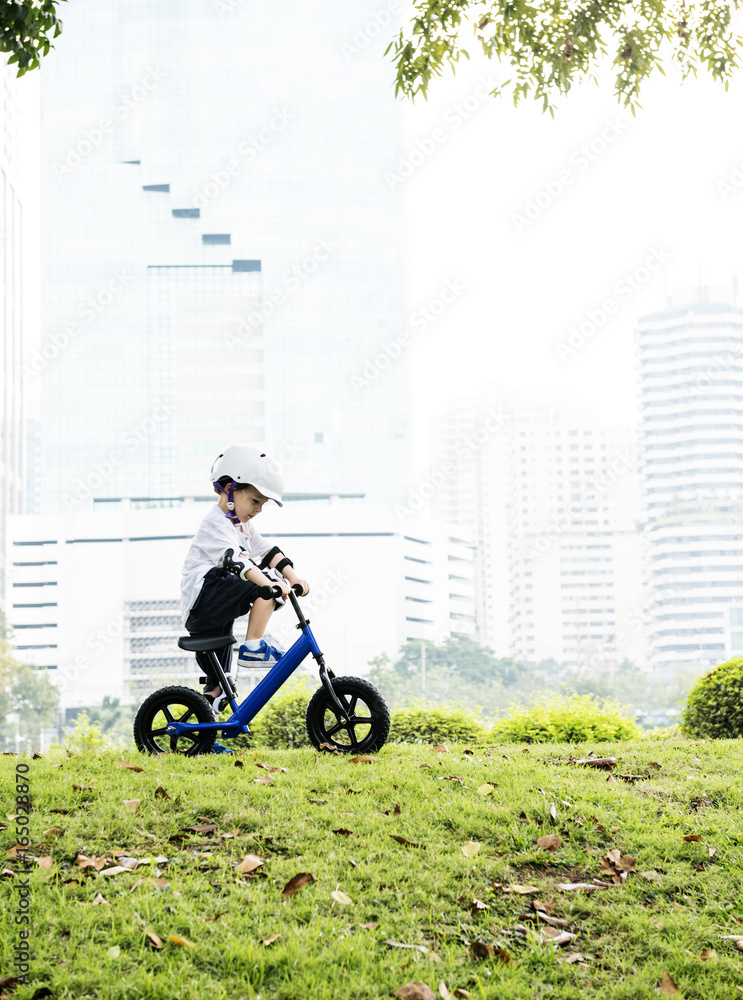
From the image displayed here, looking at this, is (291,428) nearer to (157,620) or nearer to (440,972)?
(157,620)

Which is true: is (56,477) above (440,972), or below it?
above

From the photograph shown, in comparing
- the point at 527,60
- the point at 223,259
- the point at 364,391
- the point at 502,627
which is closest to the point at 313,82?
the point at 223,259

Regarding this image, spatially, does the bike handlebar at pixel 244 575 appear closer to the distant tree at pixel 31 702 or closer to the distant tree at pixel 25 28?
the distant tree at pixel 25 28

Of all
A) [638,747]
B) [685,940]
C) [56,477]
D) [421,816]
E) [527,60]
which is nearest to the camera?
[685,940]

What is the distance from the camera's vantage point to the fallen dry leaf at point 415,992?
102 inches

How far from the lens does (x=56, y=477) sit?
10138 cm

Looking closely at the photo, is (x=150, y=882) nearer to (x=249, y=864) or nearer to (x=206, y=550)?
(x=249, y=864)

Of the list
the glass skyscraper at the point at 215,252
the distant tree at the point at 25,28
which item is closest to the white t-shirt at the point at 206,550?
the distant tree at the point at 25,28

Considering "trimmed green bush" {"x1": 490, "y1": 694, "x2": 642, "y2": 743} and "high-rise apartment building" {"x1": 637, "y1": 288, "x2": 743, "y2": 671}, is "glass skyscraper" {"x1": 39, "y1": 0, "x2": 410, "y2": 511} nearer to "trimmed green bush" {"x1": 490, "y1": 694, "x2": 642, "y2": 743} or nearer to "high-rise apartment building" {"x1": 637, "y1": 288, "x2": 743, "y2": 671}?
"high-rise apartment building" {"x1": 637, "y1": 288, "x2": 743, "y2": 671}

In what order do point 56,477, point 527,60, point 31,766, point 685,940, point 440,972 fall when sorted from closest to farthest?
point 440,972 < point 685,940 < point 31,766 < point 527,60 < point 56,477

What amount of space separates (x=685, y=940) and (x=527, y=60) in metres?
6.15

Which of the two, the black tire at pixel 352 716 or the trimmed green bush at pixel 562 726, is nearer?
the black tire at pixel 352 716

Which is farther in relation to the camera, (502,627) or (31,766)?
(502,627)

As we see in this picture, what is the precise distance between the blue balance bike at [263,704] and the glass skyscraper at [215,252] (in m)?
93.0
